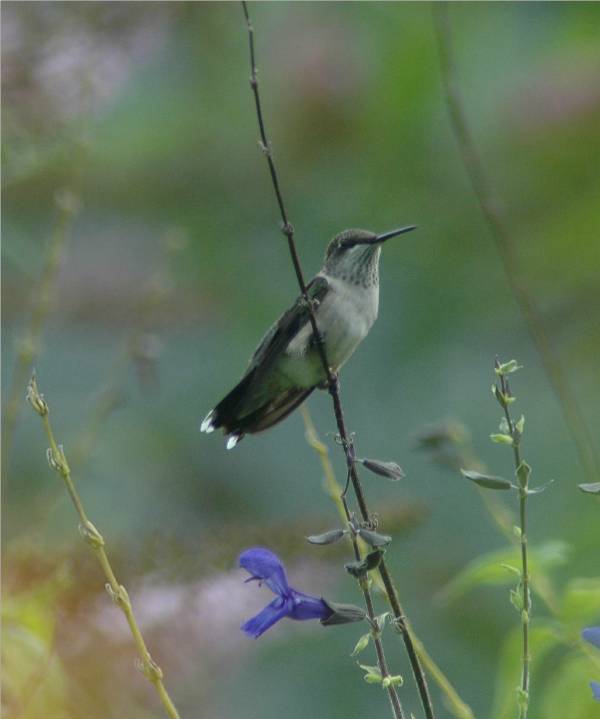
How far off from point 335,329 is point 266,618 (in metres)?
0.61

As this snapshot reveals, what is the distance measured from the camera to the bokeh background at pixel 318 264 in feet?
5.58

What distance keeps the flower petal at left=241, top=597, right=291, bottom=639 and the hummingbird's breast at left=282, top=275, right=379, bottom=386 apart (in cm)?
47

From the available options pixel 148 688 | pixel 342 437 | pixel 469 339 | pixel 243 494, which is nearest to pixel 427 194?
pixel 469 339

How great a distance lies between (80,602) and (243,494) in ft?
3.95

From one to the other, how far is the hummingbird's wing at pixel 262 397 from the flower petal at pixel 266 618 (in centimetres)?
51

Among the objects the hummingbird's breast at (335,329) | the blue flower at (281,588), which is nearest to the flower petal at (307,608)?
the blue flower at (281,588)

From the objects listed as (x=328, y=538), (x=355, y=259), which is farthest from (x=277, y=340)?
(x=328, y=538)

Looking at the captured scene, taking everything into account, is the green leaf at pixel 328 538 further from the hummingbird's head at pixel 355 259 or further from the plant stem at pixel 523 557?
the hummingbird's head at pixel 355 259

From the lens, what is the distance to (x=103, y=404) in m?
1.02

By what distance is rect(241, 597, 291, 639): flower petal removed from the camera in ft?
2.08

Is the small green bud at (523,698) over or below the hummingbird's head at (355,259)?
below

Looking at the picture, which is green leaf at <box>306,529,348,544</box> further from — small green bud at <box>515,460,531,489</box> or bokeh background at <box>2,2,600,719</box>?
bokeh background at <box>2,2,600,719</box>

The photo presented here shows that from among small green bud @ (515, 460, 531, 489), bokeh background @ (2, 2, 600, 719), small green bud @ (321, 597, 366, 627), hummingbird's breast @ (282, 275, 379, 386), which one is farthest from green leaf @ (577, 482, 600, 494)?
bokeh background @ (2, 2, 600, 719)

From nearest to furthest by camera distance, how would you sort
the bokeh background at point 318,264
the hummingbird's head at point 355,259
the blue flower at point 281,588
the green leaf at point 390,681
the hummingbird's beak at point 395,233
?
the green leaf at point 390,681 < the blue flower at point 281,588 < the hummingbird's beak at point 395,233 < the hummingbird's head at point 355,259 < the bokeh background at point 318,264
